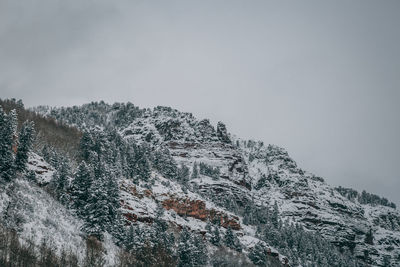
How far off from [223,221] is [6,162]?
69420mm

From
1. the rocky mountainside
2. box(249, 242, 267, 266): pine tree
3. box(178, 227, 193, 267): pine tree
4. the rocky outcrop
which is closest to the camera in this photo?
box(178, 227, 193, 267): pine tree

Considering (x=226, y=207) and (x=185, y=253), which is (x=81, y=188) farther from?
(x=226, y=207)

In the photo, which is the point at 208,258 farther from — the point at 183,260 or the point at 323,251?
the point at 323,251

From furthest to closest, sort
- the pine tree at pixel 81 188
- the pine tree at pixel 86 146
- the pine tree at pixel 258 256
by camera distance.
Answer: the pine tree at pixel 86 146 < the pine tree at pixel 258 256 < the pine tree at pixel 81 188

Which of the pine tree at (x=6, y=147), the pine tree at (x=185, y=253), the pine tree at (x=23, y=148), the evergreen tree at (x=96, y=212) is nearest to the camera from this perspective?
the pine tree at (x=6, y=147)

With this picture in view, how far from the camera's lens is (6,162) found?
50375 mm

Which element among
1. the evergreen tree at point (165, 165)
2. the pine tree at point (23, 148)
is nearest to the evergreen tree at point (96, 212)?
the pine tree at point (23, 148)

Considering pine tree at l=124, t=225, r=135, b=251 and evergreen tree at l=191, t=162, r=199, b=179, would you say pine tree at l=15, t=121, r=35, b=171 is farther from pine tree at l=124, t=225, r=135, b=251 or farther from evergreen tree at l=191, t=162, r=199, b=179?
evergreen tree at l=191, t=162, r=199, b=179

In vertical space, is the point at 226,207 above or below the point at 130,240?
above

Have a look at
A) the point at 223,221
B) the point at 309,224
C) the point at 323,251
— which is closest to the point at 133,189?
the point at 223,221

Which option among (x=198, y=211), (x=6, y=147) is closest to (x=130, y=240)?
(x=6, y=147)

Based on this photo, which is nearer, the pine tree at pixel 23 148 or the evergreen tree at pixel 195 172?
the pine tree at pixel 23 148

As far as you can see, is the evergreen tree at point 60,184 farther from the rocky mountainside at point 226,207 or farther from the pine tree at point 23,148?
the pine tree at point 23,148

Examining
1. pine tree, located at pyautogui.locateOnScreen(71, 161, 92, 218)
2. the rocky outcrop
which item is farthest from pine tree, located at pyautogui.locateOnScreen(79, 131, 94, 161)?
pine tree, located at pyautogui.locateOnScreen(71, 161, 92, 218)
